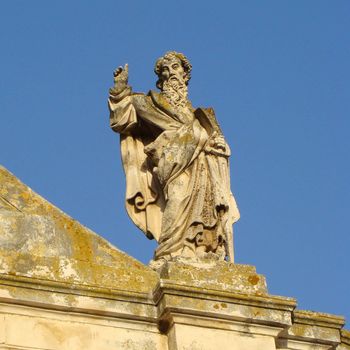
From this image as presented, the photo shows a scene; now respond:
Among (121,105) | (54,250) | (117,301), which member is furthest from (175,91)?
(117,301)

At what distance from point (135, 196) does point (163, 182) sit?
33cm

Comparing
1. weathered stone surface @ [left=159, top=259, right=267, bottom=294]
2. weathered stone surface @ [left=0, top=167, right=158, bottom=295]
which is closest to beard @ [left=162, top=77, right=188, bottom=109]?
weathered stone surface @ [left=0, top=167, right=158, bottom=295]

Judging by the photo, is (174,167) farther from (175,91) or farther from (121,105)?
(175,91)

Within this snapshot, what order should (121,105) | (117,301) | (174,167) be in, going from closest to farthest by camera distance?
(117,301) < (174,167) < (121,105)

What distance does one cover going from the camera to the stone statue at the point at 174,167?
1377 cm

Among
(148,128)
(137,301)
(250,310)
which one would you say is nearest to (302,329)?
(250,310)

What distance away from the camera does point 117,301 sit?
42.9 ft

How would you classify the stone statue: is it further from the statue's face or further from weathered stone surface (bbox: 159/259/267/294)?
weathered stone surface (bbox: 159/259/267/294)

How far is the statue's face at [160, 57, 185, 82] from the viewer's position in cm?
1471

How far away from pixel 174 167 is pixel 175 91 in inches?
38.4

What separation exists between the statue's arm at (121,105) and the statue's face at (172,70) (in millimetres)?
468

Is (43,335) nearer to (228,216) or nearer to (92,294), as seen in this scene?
(92,294)

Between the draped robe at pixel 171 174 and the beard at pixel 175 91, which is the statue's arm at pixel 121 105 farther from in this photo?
the beard at pixel 175 91

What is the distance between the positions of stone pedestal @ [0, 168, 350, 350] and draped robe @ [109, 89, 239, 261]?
0.48 m
